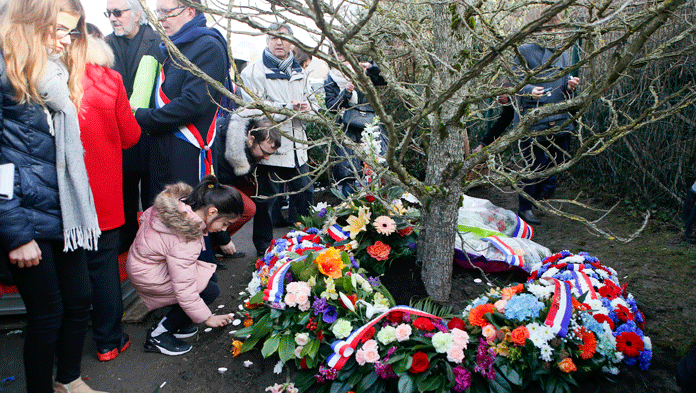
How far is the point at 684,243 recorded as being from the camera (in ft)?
11.7

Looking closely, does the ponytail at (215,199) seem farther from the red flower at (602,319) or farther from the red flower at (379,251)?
the red flower at (602,319)

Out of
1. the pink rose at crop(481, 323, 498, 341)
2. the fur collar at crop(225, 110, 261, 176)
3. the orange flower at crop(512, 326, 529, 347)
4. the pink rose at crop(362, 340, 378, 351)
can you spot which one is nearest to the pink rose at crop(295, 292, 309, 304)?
the pink rose at crop(362, 340, 378, 351)

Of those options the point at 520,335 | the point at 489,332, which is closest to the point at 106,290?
the point at 489,332

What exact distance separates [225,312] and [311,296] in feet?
2.96

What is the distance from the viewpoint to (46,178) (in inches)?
70.4

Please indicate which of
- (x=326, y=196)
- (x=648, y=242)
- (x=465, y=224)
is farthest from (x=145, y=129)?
(x=648, y=242)

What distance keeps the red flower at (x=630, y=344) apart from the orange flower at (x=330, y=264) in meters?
1.37

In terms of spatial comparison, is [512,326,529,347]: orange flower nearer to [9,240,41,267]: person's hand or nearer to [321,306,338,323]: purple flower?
[321,306,338,323]: purple flower

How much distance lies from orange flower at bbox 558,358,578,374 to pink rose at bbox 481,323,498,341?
28cm

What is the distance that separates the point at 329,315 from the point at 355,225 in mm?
828

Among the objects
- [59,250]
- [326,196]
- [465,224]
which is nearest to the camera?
[59,250]

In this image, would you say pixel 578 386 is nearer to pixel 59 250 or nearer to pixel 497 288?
pixel 497 288

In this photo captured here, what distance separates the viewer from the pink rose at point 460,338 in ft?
6.41

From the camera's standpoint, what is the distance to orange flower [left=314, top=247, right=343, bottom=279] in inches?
92.9
